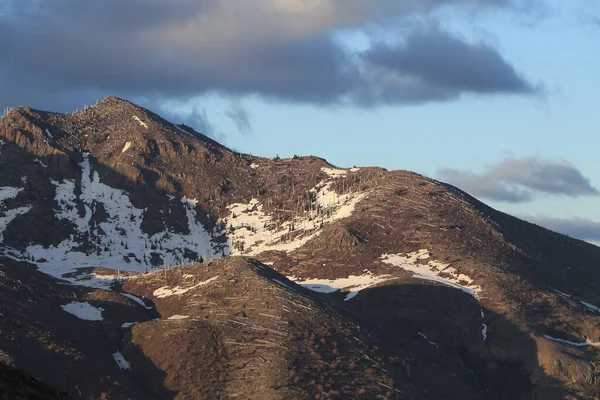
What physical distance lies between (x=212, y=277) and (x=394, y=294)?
104 feet

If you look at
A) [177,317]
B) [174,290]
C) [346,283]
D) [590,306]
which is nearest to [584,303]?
[590,306]

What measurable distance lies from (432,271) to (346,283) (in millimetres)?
16000

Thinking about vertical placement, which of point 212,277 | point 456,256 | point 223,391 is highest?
point 456,256

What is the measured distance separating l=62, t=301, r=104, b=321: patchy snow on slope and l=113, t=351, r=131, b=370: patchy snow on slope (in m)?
12.2

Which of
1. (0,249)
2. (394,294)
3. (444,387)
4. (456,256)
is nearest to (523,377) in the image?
(444,387)

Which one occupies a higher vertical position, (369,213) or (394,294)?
(369,213)

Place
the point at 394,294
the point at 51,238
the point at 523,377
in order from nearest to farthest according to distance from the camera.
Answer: the point at 523,377 → the point at 394,294 → the point at 51,238

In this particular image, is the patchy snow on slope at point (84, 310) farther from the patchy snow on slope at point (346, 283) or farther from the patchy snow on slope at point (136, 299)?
the patchy snow on slope at point (346, 283)

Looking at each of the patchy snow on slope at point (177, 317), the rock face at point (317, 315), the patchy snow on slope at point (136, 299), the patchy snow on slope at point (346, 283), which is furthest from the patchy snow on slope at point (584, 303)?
the patchy snow on slope at point (136, 299)

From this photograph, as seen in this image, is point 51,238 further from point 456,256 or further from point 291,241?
point 456,256

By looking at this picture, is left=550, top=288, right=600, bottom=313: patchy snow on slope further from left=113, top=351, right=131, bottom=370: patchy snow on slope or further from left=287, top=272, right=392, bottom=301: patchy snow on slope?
left=113, top=351, right=131, bottom=370: patchy snow on slope

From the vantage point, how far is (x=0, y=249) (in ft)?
597

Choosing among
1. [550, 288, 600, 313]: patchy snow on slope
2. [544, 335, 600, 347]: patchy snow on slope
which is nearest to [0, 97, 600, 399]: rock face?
[544, 335, 600, 347]: patchy snow on slope

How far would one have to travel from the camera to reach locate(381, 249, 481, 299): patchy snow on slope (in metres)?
165
